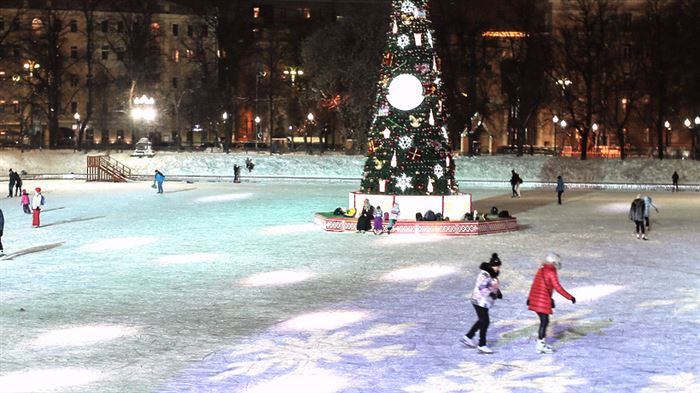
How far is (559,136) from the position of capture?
3615 inches

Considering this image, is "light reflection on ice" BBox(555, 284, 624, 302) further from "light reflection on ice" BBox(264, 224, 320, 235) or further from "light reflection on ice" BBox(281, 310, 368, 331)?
"light reflection on ice" BBox(264, 224, 320, 235)

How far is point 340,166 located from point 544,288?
4972 centimetres

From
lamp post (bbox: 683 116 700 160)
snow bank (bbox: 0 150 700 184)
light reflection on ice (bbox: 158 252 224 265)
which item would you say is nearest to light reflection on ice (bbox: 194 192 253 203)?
snow bank (bbox: 0 150 700 184)

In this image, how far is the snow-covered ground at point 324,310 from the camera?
11.8 metres

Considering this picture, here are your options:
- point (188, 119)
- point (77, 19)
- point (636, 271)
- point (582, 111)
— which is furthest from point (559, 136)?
point (636, 271)

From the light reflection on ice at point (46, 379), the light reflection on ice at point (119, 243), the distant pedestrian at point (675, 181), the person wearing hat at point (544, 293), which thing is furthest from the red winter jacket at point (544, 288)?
the distant pedestrian at point (675, 181)

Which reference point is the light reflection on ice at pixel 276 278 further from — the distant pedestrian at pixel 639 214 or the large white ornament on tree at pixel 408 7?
the large white ornament on tree at pixel 408 7

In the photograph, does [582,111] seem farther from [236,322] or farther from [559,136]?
[236,322]

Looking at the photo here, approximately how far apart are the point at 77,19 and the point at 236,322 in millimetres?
83820

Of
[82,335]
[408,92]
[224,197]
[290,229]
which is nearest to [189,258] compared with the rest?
→ [290,229]

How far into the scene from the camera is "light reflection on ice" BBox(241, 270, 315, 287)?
1898 cm

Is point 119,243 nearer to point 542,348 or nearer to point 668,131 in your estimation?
point 542,348

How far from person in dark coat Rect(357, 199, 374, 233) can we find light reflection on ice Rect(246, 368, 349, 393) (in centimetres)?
1627

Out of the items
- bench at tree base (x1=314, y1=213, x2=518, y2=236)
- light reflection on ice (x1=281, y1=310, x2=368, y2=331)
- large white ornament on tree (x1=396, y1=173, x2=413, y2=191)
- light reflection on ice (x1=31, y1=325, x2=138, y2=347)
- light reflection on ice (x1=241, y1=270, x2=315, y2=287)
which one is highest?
large white ornament on tree (x1=396, y1=173, x2=413, y2=191)
